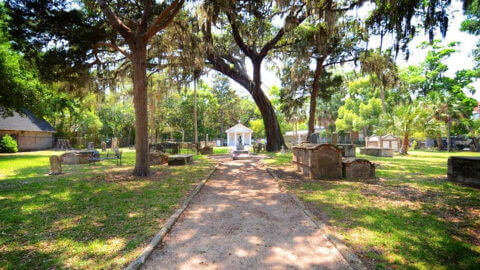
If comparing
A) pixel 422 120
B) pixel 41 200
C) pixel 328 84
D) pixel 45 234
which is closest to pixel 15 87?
pixel 41 200

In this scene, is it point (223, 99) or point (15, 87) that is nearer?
point (15, 87)

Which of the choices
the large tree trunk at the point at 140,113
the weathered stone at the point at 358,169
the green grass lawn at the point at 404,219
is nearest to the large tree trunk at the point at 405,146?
the green grass lawn at the point at 404,219

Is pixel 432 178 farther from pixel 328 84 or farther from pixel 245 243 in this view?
pixel 328 84

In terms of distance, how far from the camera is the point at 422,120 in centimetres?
1962

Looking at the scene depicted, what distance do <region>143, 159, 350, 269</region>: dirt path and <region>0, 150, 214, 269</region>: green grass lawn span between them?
0.54 m

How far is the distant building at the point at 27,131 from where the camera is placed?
25.9 meters

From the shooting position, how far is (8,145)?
78.5 ft

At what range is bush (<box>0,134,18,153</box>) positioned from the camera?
2369 cm

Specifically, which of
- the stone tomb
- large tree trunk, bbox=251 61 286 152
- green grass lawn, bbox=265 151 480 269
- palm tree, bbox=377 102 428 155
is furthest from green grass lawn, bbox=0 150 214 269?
palm tree, bbox=377 102 428 155

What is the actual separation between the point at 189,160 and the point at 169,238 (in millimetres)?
10454

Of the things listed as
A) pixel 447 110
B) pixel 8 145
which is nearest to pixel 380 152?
pixel 447 110

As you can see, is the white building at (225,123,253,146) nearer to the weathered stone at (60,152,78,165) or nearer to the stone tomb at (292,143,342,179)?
the weathered stone at (60,152,78,165)

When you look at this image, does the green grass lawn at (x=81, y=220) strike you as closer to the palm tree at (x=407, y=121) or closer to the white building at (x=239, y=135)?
the palm tree at (x=407, y=121)

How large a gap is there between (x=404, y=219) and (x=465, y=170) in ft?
17.0
